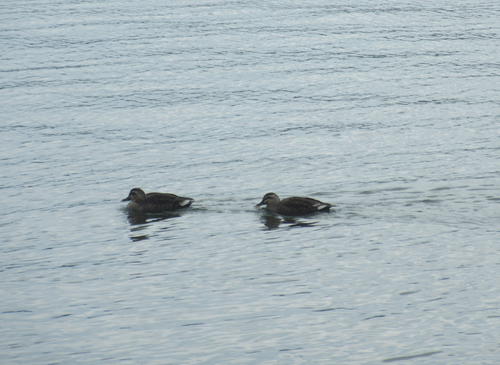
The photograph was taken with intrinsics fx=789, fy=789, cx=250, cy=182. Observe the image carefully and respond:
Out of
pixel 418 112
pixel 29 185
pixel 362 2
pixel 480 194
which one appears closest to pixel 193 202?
pixel 29 185

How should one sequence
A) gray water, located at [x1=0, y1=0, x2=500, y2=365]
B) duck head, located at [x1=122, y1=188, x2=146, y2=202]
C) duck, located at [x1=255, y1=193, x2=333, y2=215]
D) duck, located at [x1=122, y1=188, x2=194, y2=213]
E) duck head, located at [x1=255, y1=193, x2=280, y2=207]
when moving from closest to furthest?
gray water, located at [x1=0, y1=0, x2=500, y2=365] → duck, located at [x1=255, y1=193, x2=333, y2=215] → duck head, located at [x1=255, y1=193, x2=280, y2=207] → duck, located at [x1=122, y1=188, x2=194, y2=213] → duck head, located at [x1=122, y1=188, x2=146, y2=202]

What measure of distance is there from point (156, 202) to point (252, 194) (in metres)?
2.39

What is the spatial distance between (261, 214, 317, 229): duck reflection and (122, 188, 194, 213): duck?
1.91 meters

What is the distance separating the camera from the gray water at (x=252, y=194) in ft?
38.4

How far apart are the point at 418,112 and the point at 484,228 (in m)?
11.1

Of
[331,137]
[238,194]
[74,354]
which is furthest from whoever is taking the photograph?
[331,137]

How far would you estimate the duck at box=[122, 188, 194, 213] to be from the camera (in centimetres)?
1798

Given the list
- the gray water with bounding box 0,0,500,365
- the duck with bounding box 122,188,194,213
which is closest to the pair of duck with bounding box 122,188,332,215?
the duck with bounding box 122,188,194,213

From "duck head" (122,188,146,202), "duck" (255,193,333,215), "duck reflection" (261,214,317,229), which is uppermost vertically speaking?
"duck head" (122,188,146,202)

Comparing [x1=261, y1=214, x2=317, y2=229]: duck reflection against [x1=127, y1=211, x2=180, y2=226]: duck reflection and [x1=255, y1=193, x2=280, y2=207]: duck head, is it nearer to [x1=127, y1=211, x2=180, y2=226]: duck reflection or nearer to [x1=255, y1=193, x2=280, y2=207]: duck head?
[x1=255, y1=193, x2=280, y2=207]: duck head

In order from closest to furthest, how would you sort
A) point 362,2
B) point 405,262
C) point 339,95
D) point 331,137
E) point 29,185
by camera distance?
1. point 405,262
2. point 29,185
3. point 331,137
4. point 339,95
5. point 362,2

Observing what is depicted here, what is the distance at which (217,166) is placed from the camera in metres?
21.5

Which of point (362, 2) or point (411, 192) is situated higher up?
point (362, 2)

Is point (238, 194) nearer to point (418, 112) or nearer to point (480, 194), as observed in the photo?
point (480, 194)
